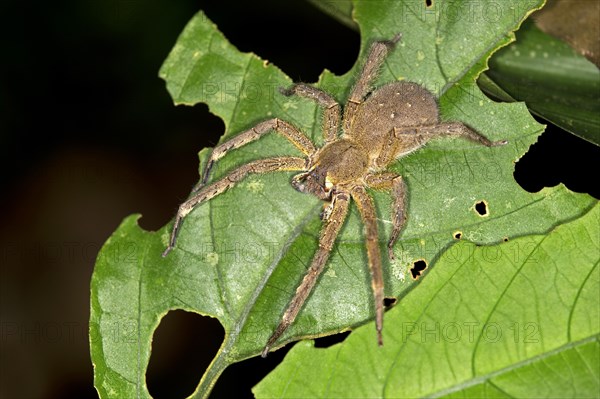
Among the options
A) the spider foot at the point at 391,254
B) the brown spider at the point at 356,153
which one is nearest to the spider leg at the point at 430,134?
the brown spider at the point at 356,153

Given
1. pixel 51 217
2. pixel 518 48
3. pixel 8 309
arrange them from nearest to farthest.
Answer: pixel 518 48
pixel 8 309
pixel 51 217

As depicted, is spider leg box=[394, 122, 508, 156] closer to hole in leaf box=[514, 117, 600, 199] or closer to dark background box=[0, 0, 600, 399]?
hole in leaf box=[514, 117, 600, 199]

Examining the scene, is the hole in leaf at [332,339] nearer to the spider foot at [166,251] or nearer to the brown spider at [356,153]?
the brown spider at [356,153]

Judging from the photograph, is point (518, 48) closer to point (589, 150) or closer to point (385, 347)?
point (589, 150)

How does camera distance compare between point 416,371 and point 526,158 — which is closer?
point 416,371

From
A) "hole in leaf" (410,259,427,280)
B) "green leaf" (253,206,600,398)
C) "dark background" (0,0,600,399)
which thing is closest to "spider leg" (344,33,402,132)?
"dark background" (0,0,600,399)

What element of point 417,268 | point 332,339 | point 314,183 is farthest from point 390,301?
point 314,183

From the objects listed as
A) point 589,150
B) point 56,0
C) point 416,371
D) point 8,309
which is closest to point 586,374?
point 416,371
